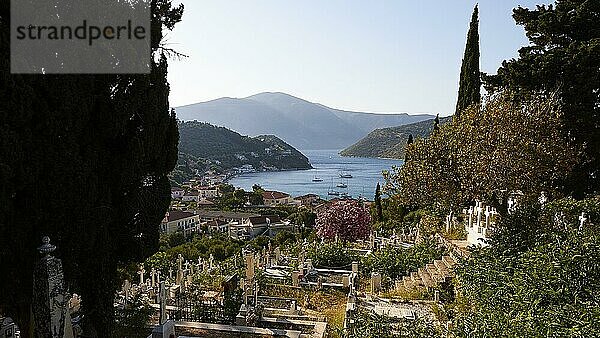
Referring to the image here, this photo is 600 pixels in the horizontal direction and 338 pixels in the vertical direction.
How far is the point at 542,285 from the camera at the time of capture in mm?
6066

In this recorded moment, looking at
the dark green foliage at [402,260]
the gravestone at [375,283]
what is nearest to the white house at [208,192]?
the dark green foliage at [402,260]

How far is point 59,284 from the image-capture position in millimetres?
5695

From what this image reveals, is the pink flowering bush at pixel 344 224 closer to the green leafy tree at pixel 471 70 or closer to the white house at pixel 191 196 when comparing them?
the green leafy tree at pixel 471 70

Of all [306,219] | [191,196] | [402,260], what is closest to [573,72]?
[402,260]

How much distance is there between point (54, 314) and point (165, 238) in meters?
27.1

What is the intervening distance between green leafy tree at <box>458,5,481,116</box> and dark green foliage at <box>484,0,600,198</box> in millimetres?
5748

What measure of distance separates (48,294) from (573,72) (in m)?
12.7

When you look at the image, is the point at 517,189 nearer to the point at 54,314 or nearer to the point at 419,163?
the point at 419,163

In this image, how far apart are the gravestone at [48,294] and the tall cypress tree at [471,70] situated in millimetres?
16328

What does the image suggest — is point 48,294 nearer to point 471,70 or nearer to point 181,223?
point 471,70

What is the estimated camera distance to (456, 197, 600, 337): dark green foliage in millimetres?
5172

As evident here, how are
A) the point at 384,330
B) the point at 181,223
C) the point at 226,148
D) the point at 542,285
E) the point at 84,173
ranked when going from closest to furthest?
the point at 542,285 < the point at 84,173 < the point at 384,330 < the point at 181,223 < the point at 226,148

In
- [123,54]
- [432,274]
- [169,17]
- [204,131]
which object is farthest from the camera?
[204,131]

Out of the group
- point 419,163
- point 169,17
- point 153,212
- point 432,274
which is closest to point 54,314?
point 153,212
